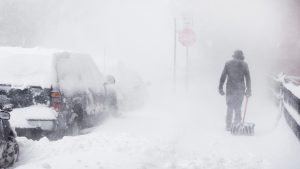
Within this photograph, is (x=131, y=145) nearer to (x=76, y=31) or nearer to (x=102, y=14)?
(x=76, y=31)

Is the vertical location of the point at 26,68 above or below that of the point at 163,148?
above

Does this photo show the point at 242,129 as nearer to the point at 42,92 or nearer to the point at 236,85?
the point at 236,85

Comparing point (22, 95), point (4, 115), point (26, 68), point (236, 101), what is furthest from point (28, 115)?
point (236, 101)

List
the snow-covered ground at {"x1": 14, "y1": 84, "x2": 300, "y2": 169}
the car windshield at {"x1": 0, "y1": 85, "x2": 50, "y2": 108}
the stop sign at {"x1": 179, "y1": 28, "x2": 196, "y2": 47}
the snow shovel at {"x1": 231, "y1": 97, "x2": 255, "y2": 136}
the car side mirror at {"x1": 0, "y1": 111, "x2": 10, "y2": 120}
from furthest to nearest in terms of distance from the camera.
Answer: the stop sign at {"x1": 179, "y1": 28, "x2": 196, "y2": 47}
the snow shovel at {"x1": 231, "y1": 97, "x2": 255, "y2": 136}
the car windshield at {"x1": 0, "y1": 85, "x2": 50, "y2": 108}
the snow-covered ground at {"x1": 14, "y1": 84, "x2": 300, "y2": 169}
the car side mirror at {"x1": 0, "y1": 111, "x2": 10, "y2": 120}

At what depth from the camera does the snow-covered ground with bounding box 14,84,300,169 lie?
805 centimetres

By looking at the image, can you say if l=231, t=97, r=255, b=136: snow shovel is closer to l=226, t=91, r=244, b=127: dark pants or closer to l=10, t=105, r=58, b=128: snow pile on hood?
l=226, t=91, r=244, b=127: dark pants

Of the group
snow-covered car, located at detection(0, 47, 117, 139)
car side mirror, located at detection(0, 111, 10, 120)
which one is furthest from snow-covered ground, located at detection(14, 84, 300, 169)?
car side mirror, located at detection(0, 111, 10, 120)

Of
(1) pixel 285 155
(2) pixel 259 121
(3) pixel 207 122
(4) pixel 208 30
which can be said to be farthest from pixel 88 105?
(4) pixel 208 30

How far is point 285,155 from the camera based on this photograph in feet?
31.7

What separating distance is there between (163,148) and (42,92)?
210 centimetres

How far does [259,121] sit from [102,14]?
41.2 meters

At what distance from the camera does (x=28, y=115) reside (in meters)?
8.95

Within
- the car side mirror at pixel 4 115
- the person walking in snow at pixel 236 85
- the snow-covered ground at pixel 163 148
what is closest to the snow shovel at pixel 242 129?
the snow-covered ground at pixel 163 148

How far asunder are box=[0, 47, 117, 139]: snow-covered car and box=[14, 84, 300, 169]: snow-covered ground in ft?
1.13
